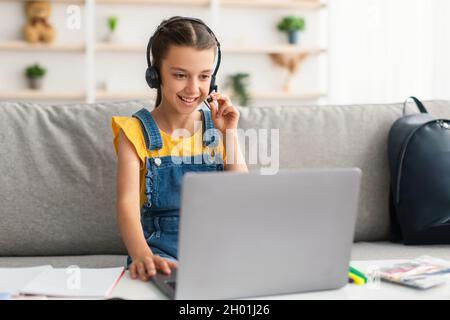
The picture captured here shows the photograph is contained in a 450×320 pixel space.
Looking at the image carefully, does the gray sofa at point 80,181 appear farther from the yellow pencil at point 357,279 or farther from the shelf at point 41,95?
the shelf at point 41,95

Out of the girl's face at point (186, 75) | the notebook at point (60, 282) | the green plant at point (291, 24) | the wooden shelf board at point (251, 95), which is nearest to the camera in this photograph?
the notebook at point (60, 282)

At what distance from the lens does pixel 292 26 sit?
15.7ft

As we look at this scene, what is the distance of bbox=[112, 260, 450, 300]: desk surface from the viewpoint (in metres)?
0.90

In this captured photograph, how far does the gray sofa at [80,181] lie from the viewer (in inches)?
64.2

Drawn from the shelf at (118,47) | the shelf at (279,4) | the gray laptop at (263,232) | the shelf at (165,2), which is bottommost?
the gray laptop at (263,232)

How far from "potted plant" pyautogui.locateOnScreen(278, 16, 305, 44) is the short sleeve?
3477 millimetres

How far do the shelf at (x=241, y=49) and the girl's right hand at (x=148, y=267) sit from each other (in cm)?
359

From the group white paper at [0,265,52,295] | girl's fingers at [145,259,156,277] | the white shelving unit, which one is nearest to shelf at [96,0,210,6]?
the white shelving unit

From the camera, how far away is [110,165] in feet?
5.52

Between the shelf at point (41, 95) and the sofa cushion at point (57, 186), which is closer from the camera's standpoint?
the sofa cushion at point (57, 186)

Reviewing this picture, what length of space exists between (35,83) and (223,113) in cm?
329

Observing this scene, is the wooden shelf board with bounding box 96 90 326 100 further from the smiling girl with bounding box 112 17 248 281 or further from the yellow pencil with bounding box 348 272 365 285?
the yellow pencil with bounding box 348 272 365 285

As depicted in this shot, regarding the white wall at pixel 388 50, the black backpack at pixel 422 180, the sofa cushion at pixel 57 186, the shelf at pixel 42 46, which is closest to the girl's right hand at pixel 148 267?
the sofa cushion at pixel 57 186
